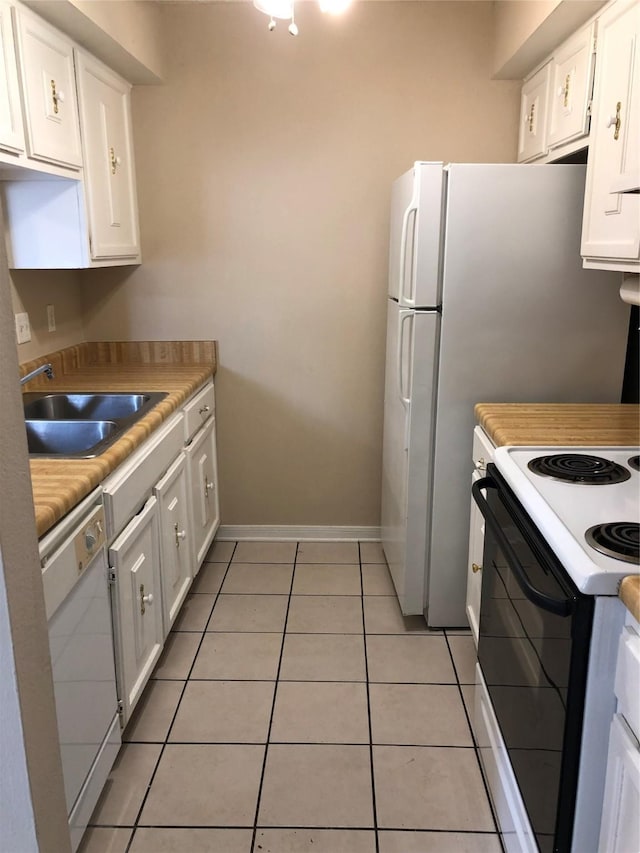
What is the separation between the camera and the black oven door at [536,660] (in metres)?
1.21

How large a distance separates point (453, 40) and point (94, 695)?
2861 millimetres

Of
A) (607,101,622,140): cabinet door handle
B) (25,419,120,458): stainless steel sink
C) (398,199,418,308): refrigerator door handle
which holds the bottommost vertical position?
(25,419,120,458): stainless steel sink

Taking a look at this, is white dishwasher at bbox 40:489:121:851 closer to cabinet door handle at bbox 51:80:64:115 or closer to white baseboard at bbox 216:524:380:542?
cabinet door handle at bbox 51:80:64:115

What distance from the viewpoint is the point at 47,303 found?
288 cm

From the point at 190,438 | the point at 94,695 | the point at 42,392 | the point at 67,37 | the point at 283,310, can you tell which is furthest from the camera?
the point at 283,310

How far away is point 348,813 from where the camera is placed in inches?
71.9

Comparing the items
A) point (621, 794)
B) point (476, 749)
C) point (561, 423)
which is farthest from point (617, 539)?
point (476, 749)

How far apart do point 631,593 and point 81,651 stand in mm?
1207

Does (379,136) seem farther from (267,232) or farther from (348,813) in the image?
(348,813)

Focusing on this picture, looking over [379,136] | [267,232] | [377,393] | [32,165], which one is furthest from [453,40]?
[32,165]

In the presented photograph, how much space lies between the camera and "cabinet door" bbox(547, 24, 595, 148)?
6.95 ft

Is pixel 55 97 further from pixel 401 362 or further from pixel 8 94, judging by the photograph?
pixel 401 362

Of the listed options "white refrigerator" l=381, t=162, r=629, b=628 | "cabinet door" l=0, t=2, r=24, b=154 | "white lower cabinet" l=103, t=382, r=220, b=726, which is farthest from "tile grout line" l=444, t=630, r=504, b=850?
"cabinet door" l=0, t=2, r=24, b=154

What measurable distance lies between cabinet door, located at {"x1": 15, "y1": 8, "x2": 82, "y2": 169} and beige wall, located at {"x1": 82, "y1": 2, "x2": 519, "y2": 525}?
2.60 ft
